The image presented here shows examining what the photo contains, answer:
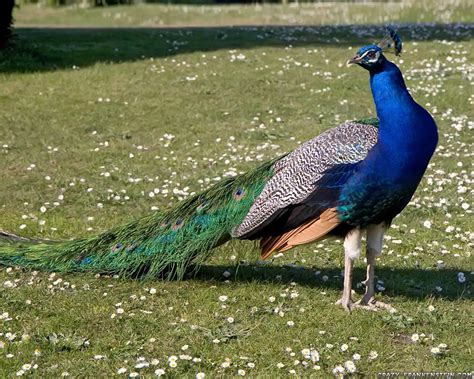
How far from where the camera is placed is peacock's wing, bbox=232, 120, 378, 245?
220 inches

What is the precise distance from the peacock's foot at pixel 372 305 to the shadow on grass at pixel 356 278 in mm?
319

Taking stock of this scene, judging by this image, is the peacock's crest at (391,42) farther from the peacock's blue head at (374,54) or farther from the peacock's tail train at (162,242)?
the peacock's tail train at (162,242)

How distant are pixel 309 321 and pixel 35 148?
6362 mm

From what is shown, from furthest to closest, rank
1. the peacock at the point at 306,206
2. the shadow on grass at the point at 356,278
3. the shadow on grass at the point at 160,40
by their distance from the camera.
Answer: the shadow on grass at the point at 160,40 < the shadow on grass at the point at 356,278 < the peacock at the point at 306,206

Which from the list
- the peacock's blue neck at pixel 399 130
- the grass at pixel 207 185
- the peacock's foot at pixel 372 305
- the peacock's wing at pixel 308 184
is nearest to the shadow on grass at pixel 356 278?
the grass at pixel 207 185

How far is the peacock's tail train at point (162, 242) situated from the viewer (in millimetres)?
6086

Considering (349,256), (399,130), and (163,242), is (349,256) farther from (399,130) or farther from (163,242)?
(163,242)

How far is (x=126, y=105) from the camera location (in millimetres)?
12914

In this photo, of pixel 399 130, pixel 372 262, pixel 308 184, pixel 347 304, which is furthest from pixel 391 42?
pixel 347 304

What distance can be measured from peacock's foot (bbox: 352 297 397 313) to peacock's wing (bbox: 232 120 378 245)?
0.78m

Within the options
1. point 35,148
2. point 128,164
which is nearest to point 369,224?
point 128,164

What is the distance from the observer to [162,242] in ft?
20.3

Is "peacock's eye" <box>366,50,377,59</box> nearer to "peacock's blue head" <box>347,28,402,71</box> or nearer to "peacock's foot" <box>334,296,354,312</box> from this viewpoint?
"peacock's blue head" <box>347,28,402,71</box>

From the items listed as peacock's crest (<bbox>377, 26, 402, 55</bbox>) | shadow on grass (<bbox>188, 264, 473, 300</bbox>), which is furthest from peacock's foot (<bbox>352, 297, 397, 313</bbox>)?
peacock's crest (<bbox>377, 26, 402, 55</bbox>)
